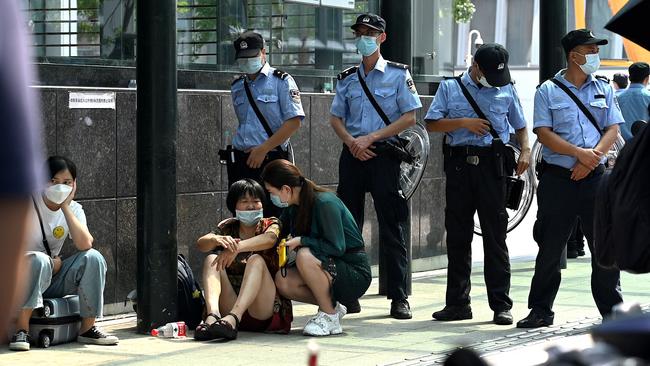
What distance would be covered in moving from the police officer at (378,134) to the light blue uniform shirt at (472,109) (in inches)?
11.3

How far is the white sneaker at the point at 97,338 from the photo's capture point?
807 centimetres

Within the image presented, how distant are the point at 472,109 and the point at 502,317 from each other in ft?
4.55

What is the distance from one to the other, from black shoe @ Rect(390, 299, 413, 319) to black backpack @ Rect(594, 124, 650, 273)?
5.05 m

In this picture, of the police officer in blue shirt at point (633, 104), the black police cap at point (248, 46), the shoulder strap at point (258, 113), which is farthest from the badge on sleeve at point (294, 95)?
the police officer in blue shirt at point (633, 104)

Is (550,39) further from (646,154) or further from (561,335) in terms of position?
(646,154)

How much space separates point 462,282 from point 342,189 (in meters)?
1.05

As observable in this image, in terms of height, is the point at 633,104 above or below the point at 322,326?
above

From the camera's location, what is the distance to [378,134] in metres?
9.40

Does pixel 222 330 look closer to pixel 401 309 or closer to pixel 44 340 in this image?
pixel 44 340

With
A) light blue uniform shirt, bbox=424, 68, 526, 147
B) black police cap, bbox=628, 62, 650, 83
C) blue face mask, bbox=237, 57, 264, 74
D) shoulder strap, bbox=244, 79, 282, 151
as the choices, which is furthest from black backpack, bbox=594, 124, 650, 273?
black police cap, bbox=628, 62, 650, 83

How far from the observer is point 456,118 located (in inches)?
363

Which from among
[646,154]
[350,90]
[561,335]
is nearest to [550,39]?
[350,90]

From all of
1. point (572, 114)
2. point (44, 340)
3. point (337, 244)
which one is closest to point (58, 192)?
point (44, 340)

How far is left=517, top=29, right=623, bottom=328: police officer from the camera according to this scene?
8.74 metres
